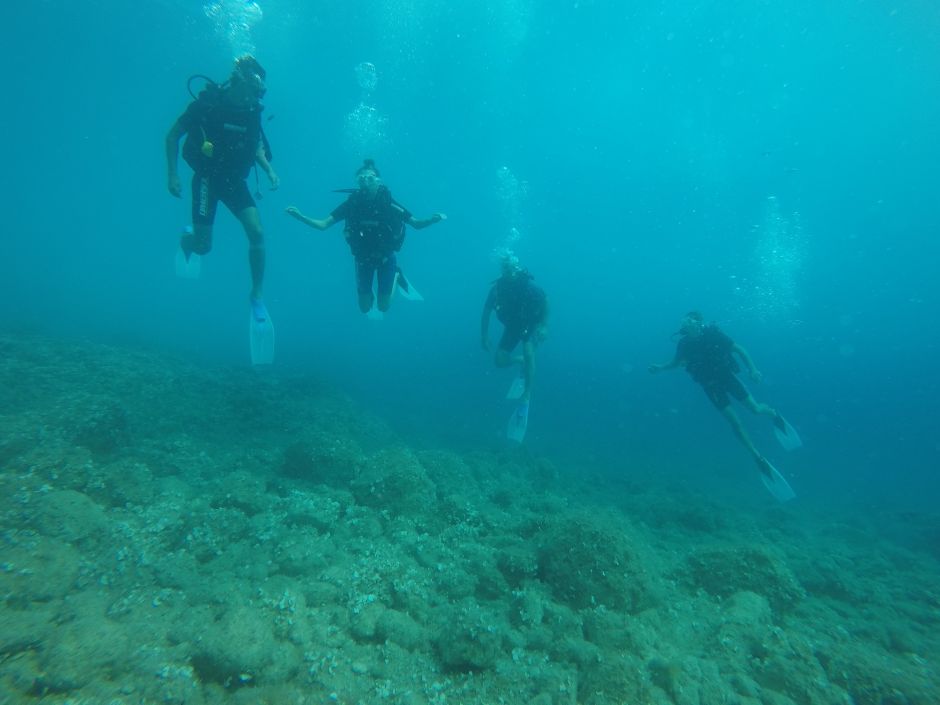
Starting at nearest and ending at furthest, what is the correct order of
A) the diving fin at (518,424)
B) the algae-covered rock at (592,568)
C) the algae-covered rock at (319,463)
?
the algae-covered rock at (592,568) → the algae-covered rock at (319,463) → the diving fin at (518,424)

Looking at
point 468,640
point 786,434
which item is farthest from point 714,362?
point 468,640

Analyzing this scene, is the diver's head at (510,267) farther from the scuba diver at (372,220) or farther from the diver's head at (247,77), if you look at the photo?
the diver's head at (247,77)

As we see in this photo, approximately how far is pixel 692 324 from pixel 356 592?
9.61m

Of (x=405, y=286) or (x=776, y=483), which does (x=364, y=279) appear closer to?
(x=405, y=286)

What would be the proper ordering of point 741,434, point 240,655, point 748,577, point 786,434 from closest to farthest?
point 240,655
point 748,577
point 741,434
point 786,434

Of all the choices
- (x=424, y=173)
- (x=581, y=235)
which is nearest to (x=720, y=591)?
(x=424, y=173)

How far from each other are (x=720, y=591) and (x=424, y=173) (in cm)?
6913

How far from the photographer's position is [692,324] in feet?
33.7

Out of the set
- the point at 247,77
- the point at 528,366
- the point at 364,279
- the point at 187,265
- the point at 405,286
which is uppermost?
the point at 247,77

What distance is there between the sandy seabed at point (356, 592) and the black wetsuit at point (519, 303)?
4.04m

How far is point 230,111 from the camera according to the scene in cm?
598

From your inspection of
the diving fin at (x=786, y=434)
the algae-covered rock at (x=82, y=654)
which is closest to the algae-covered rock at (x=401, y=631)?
the algae-covered rock at (x=82, y=654)

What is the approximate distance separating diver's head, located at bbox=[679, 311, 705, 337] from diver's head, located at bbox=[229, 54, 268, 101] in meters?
9.48

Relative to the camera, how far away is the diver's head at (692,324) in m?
10.2
